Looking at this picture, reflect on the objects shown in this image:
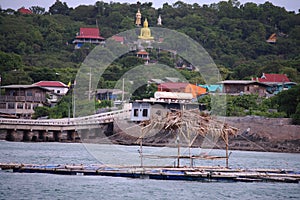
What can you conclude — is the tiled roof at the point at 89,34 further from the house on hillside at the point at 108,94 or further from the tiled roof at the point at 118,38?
the house on hillside at the point at 108,94

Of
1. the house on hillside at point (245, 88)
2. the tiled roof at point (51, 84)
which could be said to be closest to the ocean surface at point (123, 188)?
the house on hillside at point (245, 88)

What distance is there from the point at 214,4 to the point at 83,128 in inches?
4587

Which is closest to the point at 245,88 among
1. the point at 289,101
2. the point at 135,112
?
the point at 289,101

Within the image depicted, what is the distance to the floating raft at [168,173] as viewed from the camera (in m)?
36.4

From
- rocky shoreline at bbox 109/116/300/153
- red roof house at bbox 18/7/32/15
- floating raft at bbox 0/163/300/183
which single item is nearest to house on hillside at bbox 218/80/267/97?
rocky shoreline at bbox 109/116/300/153

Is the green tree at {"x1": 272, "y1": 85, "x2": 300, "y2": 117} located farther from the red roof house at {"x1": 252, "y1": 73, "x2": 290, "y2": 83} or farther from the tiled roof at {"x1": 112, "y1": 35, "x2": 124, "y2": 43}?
the tiled roof at {"x1": 112, "y1": 35, "x2": 124, "y2": 43}

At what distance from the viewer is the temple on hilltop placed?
13412 cm

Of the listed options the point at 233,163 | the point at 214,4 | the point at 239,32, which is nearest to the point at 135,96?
the point at 233,163

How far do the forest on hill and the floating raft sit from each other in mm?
58045

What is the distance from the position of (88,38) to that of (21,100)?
53.5 m

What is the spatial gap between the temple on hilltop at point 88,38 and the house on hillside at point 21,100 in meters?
48.6

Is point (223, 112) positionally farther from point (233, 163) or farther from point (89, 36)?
point (89, 36)

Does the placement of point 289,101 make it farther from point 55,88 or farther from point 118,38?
point 118,38

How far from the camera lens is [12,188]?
32.8 meters
